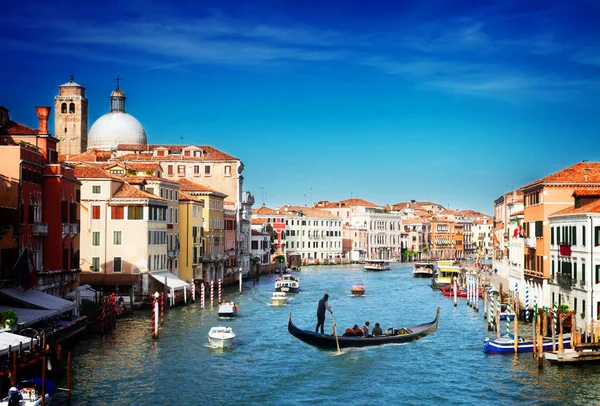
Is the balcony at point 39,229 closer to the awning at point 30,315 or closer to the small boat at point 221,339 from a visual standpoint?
the awning at point 30,315

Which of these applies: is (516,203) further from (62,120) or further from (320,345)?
(62,120)

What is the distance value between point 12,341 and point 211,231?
103 feet

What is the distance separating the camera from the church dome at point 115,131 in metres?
64.0

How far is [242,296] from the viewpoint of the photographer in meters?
44.6

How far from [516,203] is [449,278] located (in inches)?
339

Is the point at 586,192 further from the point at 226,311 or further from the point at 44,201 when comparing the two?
the point at 44,201

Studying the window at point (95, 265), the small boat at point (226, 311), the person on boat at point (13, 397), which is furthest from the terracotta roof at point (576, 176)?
the person on boat at point (13, 397)

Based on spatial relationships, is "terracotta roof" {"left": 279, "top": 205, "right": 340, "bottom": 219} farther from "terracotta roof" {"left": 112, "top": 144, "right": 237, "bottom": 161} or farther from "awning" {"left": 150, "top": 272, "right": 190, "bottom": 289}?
"awning" {"left": 150, "top": 272, "right": 190, "bottom": 289}

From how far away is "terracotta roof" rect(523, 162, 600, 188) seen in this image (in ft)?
90.7

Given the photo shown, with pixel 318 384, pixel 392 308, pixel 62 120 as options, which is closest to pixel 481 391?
pixel 318 384

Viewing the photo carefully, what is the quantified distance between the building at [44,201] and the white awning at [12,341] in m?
6.44

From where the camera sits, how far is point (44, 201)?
1065 inches

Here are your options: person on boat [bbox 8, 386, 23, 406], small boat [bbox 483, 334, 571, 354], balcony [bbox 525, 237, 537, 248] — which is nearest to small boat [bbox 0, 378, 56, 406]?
person on boat [bbox 8, 386, 23, 406]

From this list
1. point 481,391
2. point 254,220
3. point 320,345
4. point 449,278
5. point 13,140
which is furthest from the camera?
point 254,220
